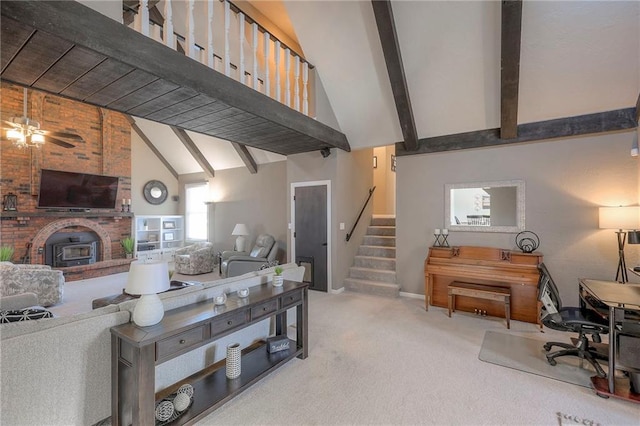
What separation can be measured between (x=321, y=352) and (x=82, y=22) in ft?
11.2

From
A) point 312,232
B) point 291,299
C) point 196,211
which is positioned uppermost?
point 196,211

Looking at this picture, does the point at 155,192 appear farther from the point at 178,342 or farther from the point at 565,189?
the point at 565,189

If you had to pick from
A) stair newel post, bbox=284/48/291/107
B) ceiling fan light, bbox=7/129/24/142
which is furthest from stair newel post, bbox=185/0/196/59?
ceiling fan light, bbox=7/129/24/142

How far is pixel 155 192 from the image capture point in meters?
8.31

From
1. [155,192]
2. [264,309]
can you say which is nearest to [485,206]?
[264,309]

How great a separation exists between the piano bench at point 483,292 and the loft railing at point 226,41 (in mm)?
3396

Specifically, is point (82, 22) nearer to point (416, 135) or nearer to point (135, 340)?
point (135, 340)

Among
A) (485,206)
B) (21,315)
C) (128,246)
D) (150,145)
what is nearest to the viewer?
(21,315)

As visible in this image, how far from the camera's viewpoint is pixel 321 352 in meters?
2.99

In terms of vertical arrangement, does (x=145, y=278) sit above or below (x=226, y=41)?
below

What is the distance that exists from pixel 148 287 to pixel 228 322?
667 mm

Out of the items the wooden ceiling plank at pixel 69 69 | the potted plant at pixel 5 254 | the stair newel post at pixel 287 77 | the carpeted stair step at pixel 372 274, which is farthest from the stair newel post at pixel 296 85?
the potted plant at pixel 5 254

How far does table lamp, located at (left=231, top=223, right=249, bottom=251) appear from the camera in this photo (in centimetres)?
685

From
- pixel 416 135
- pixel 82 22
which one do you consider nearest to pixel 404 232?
pixel 416 135
